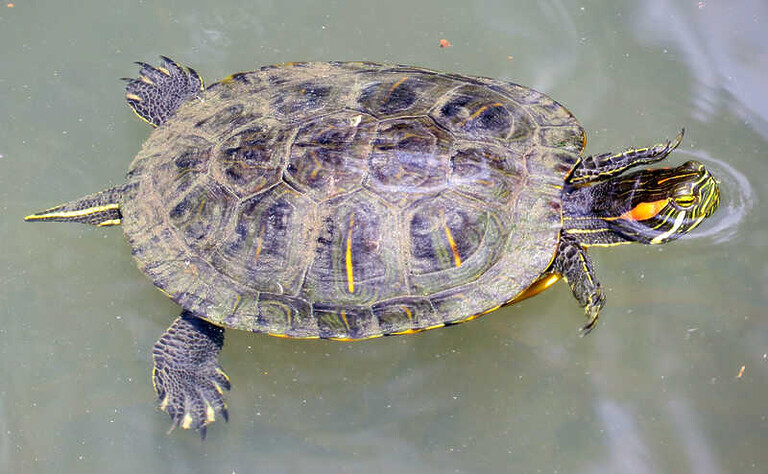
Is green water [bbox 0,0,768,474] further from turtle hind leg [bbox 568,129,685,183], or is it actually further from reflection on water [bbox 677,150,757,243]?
turtle hind leg [bbox 568,129,685,183]

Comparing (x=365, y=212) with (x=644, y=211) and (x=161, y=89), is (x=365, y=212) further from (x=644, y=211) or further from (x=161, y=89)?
(x=161, y=89)

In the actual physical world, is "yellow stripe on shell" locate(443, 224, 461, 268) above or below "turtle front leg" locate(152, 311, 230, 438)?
above

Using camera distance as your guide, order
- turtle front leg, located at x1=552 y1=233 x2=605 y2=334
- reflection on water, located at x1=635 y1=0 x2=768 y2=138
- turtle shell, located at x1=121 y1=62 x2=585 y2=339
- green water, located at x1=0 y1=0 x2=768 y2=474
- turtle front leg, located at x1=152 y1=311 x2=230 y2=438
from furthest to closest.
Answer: reflection on water, located at x1=635 y1=0 x2=768 y2=138 < green water, located at x1=0 y1=0 x2=768 y2=474 < turtle front leg, located at x1=152 y1=311 x2=230 y2=438 < turtle front leg, located at x1=552 y1=233 x2=605 y2=334 < turtle shell, located at x1=121 y1=62 x2=585 y2=339

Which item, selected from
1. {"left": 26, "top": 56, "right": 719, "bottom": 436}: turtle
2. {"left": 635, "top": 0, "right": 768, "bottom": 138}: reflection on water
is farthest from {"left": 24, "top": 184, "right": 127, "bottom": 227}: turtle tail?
{"left": 635, "top": 0, "right": 768, "bottom": 138}: reflection on water

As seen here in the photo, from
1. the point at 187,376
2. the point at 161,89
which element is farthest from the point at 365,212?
the point at 161,89

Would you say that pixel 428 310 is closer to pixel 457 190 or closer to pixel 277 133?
pixel 457 190

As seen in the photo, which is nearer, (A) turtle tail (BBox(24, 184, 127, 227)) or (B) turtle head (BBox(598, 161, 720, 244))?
(B) turtle head (BBox(598, 161, 720, 244))

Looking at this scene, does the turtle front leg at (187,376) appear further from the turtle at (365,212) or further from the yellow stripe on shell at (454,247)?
the yellow stripe on shell at (454,247)
